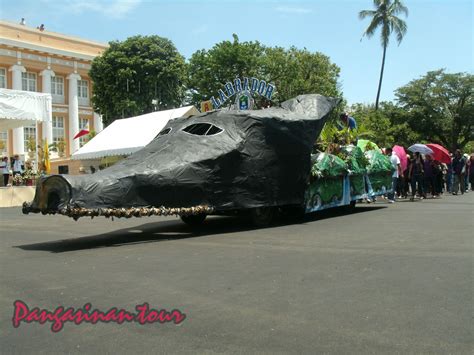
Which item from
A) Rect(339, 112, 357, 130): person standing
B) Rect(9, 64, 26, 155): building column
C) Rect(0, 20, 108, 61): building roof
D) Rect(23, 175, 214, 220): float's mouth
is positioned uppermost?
Rect(0, 20, 108, 61): building roof

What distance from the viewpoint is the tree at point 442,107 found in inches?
2210

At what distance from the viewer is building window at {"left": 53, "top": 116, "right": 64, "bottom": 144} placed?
57.2 meters

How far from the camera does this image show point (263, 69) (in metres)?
42.5

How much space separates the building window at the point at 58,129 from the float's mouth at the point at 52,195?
1998 inches

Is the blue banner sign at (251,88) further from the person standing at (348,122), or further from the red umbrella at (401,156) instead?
the red umbrella at (401,156)

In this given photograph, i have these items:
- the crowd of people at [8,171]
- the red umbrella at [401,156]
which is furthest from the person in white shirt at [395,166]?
the crowd of people at [8,171]

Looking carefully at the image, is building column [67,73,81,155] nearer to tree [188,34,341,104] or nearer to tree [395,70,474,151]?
tree [188,34,341,104]

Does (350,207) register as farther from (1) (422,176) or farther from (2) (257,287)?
(2) (257,287)

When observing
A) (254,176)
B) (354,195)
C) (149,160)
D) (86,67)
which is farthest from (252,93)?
(86,67)

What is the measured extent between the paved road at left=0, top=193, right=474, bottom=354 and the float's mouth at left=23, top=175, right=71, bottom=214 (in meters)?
0.70

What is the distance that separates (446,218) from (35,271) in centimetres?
878

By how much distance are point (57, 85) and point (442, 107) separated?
41.4m

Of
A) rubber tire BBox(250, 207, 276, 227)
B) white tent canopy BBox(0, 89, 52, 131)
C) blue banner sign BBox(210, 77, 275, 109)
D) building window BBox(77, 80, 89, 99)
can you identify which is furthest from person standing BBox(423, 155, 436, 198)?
building window BBox(77, 80, 89, 99)

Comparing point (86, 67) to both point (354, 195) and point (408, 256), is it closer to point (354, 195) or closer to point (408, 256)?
point (354, 195)
